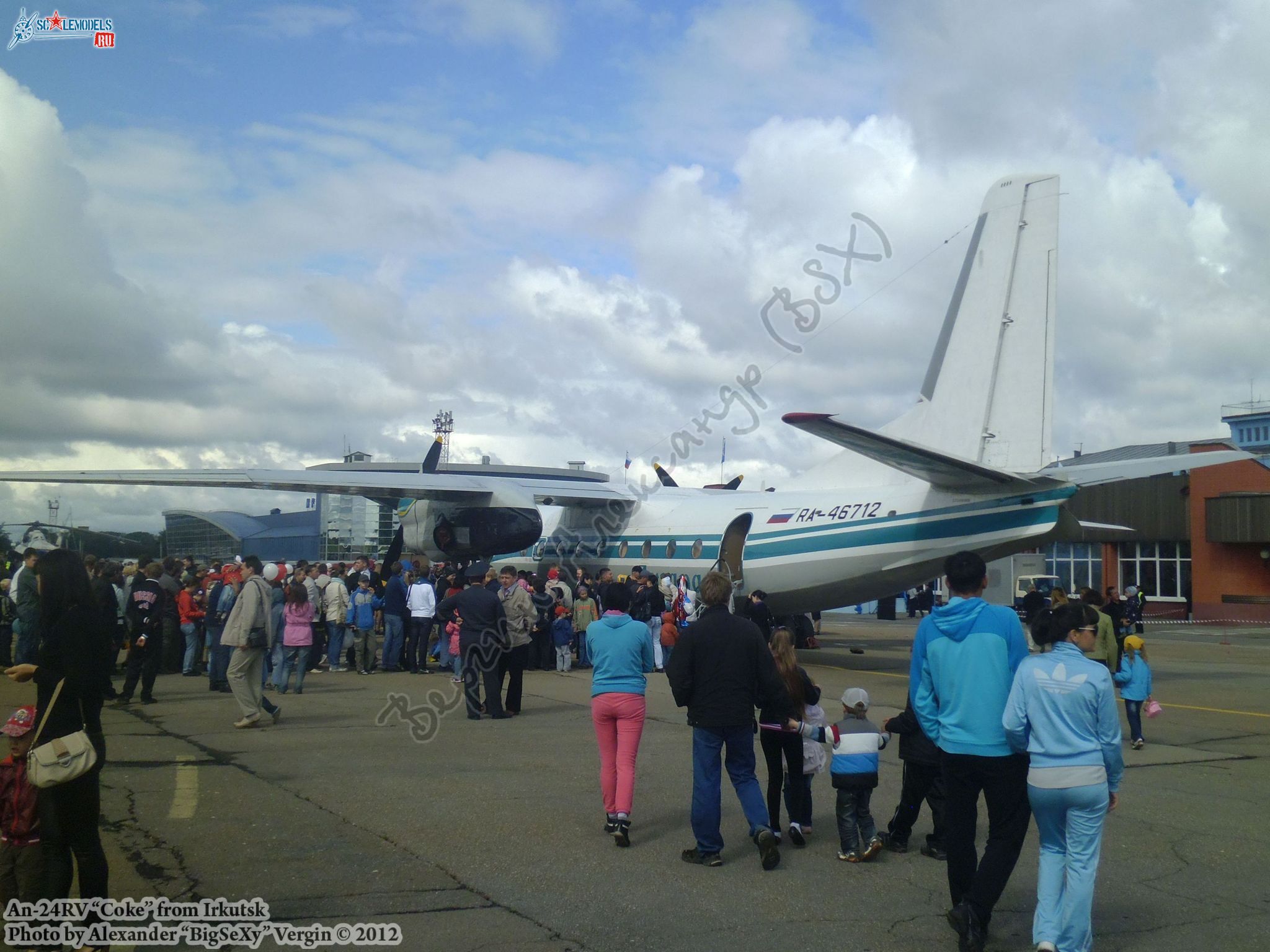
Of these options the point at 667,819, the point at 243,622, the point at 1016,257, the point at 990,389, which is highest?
the point at 1016,257

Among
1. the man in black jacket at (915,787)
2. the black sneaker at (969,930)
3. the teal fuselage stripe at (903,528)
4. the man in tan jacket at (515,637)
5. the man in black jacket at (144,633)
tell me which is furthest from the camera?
the teal fuselage stripe at (903,528)

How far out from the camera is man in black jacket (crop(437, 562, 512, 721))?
11.9m

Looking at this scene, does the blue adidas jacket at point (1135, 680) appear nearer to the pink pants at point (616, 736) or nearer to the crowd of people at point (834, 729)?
the crowd of people at point (834, 729)

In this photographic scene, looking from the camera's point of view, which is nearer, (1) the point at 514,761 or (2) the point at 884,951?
(2) the point at 884,951

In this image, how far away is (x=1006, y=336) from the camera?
14.1 metres

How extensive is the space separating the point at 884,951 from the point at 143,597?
11123mm

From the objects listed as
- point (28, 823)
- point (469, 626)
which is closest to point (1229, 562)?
point (469, 626)

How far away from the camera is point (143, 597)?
12.9 metres

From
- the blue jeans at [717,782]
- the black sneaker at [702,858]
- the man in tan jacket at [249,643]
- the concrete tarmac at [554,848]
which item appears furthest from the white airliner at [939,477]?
the man in tan jacket at [249,643]

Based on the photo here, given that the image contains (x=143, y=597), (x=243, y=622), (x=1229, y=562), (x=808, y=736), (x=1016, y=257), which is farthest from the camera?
(x=1229, y=562)

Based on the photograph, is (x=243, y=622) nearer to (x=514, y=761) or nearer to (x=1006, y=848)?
(x=514, y=761)

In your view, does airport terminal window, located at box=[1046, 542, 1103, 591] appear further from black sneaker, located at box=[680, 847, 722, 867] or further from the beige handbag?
the beige handbag

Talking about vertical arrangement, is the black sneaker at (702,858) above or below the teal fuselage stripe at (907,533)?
below

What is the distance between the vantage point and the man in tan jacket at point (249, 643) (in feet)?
35.3
